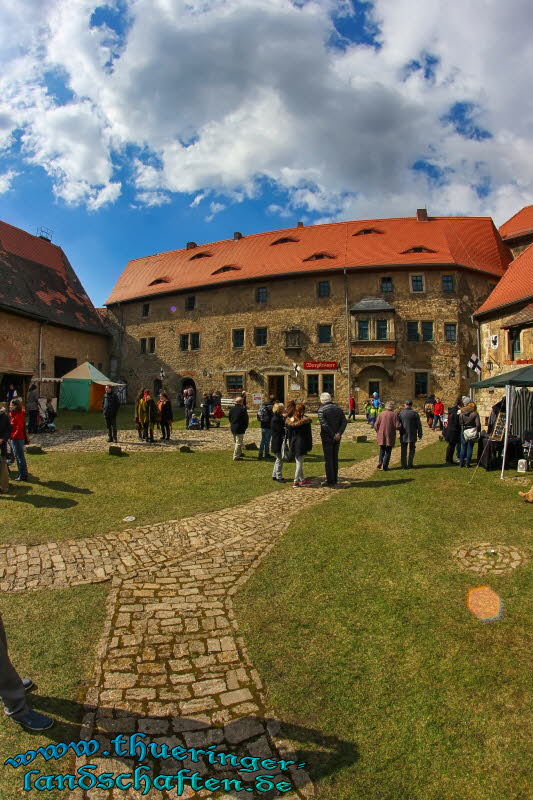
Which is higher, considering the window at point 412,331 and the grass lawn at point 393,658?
the window at point 412,331

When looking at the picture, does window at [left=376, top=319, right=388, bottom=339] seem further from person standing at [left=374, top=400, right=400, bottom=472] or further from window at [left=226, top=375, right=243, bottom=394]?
person standing at [left=374, top=400, right=400, bottom=472]

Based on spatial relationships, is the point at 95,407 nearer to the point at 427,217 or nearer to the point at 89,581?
the point at 89,581

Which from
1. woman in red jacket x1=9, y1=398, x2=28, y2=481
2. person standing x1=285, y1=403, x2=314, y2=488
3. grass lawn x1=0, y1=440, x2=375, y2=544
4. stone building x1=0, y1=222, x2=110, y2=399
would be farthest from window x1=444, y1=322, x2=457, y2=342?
woman in red jacket x1=9, y1=398, x2=28, y2=481

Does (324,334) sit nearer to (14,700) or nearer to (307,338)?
(307,338)

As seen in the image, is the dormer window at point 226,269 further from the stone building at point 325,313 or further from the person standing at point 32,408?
the person standing at point 32,408

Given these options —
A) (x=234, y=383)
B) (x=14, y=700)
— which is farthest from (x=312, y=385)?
(x=14, y=700)

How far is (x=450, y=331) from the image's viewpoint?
29969mm

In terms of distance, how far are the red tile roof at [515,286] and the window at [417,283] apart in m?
7.62

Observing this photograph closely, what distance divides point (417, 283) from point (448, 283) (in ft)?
6.66

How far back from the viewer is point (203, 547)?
6.21 meters

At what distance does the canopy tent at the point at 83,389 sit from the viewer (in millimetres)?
27359

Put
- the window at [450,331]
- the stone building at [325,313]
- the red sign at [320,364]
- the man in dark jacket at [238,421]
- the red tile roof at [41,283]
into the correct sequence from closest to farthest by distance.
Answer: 1. the man in dark jacket at [238,421]
2. the red tile roof at [41,283]
3. the window at [450,331]
4. the stone building at [325,313]
5. the red sign at [320,364]

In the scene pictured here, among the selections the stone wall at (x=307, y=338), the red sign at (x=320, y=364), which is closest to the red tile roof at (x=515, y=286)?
the stone wall at (x=307, y=338)

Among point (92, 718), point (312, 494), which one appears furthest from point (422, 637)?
point (312, 494)
